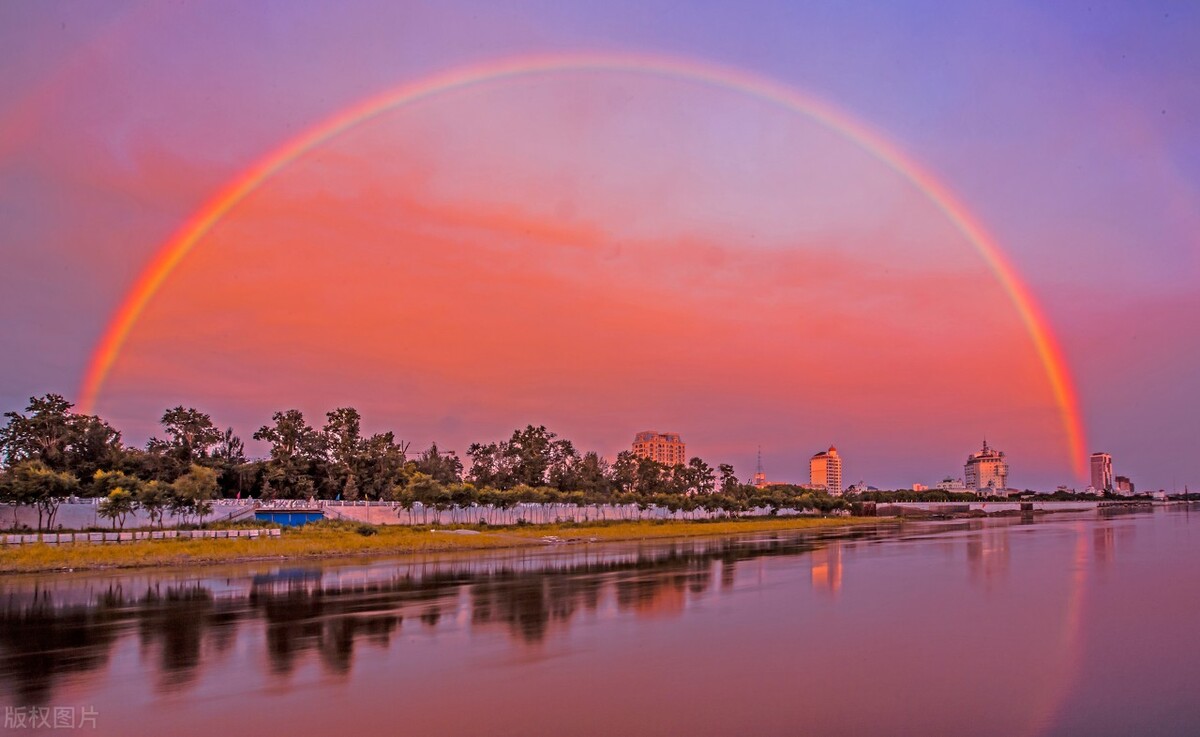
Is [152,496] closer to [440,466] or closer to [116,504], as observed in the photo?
[116,504]

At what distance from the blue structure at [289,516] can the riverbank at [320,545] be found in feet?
28.8

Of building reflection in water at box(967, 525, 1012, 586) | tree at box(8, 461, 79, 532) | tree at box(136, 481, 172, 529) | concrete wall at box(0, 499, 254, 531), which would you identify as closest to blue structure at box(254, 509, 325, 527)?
concrete wall at box(0, 499, 254, 531)

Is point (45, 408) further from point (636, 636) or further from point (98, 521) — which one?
point (636, 636)

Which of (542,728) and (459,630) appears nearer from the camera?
(542,728)

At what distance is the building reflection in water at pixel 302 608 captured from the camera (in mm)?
25344

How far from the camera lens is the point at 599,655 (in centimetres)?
2606

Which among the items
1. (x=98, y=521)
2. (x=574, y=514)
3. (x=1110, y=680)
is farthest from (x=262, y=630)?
(x=574, y=514)

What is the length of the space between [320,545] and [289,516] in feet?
76.4

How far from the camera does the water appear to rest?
19.1m

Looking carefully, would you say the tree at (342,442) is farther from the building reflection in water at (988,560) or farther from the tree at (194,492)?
the building reflection in water at (988,560)

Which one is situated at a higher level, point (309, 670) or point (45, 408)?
point (45, 408)

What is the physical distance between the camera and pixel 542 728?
717 inches

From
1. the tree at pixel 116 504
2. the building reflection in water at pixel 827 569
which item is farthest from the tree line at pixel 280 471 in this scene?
the building reflection in water at pixel 827 569

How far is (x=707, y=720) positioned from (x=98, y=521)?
71182mm
